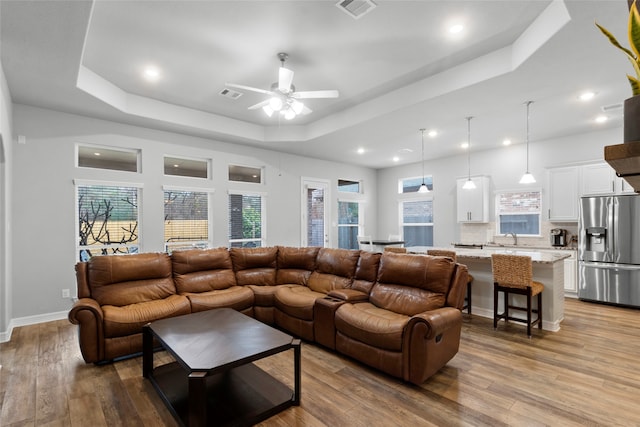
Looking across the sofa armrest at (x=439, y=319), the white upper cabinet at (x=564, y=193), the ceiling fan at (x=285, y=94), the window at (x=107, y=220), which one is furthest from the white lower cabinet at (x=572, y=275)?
the window at (x=107, y=220)

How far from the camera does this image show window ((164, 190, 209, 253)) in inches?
215

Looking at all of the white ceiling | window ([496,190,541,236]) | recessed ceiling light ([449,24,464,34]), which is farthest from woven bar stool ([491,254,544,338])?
window ([496,190,541,236])

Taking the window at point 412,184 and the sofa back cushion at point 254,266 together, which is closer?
the sofa back cushion at point 254,266

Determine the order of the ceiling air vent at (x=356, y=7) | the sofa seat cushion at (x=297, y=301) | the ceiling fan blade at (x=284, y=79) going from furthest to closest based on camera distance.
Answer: the sofa seat cushion at (x=297, y=301), the ceiling fan blade at (x=284, y=79), the ceiling air vent at (x=356, y=7)

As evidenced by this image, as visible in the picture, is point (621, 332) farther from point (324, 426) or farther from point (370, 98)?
point (370, 98)

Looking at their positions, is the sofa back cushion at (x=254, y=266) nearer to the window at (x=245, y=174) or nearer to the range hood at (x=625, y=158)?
the window at (x=245, y=174)

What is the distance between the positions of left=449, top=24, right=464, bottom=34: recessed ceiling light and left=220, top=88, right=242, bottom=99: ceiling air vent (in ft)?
9.42

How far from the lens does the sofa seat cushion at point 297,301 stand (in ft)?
11.9

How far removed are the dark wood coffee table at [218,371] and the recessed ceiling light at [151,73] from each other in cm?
301

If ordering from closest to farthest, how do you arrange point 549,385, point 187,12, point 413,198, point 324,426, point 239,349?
point 324,426 → point 239,349 → point 549,385 → point 187,12 → point 413,198

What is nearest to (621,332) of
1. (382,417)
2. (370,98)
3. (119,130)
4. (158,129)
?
(382,417)

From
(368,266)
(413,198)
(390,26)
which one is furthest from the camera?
(413,198)

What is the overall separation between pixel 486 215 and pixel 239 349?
20.8 ft

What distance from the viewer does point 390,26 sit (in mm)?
3008
